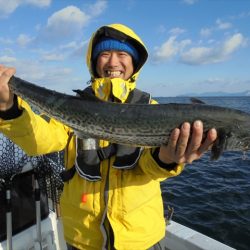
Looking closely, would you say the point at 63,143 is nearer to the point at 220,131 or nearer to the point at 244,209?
the point at 220,131

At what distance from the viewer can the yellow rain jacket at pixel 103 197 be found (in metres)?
3.70

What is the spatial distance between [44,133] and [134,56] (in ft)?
6.21

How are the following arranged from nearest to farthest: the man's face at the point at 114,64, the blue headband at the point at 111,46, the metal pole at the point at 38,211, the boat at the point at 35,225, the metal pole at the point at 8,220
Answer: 1. the man's face at the point at 114,64
2. the blue headband at the point at 111,46
3. the metal pole at the point at 8,220
4. the boat at the point at 35,225
5. the metal pole at the point at 38,211

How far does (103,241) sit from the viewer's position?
3.78 metres

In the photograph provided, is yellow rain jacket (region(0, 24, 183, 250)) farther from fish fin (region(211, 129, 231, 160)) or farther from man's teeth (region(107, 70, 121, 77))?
man's teeth (region(107, 70, 121, 77))

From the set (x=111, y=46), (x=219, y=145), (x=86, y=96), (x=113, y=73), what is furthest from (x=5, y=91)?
(x=219, y=145)

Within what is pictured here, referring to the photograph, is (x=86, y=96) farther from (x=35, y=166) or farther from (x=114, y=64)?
(x=35, y=166)

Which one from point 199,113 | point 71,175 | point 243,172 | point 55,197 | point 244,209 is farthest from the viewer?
point 243,172

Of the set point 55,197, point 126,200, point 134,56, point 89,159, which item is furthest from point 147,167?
point 55,197

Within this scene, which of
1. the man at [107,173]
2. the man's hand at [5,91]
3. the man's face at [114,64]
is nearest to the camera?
the man's hand at [5,91]

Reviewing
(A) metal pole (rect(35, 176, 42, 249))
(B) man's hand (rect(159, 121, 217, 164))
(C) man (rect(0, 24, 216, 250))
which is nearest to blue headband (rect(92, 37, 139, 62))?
(C) man (rect(0, 24, 216, 250))

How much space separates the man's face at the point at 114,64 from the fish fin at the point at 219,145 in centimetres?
158

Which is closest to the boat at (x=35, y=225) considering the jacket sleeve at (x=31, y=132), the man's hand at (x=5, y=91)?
the jacket sleeve at (x=31, y=132)

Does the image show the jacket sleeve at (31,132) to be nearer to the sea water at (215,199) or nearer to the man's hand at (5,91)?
the man's hand at (5,91)
